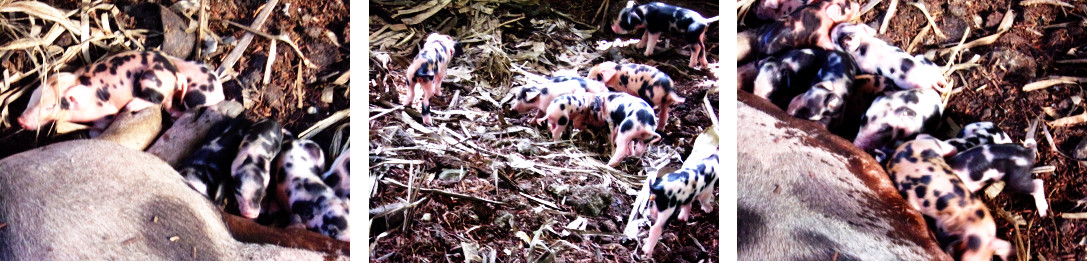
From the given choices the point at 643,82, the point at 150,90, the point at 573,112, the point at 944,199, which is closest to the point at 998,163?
the point at 944,199

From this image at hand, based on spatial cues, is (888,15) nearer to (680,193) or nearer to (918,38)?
(918,38)

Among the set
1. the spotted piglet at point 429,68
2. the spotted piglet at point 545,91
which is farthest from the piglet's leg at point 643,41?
the spotted piglet at point 429,68

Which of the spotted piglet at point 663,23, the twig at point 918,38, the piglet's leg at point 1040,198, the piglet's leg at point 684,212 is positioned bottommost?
the piglet's leg at point 1040,198

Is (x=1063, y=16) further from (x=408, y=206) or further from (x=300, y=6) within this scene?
(x=300, y=6)

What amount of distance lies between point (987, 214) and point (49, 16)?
2716mm

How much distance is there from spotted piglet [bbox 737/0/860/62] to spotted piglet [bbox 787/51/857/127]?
0.29 ft

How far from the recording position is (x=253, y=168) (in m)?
2.32

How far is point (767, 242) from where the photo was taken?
92.4 inches

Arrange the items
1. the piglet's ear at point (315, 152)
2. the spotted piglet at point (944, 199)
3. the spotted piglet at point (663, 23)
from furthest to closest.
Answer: the spotted piglet at point (663, 23), the piglet's ear at point (315, 152), the spotted piglet at point (944, 199)

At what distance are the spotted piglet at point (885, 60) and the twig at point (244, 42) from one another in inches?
65.8

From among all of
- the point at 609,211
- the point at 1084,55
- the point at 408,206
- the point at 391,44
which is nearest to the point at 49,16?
the point at 391,44

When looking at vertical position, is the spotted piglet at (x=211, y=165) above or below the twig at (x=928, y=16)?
below

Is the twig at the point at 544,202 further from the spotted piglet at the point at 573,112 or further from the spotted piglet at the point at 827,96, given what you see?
the spotted piglet at the point at 827,96

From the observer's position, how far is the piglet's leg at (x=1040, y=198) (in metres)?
2.37
